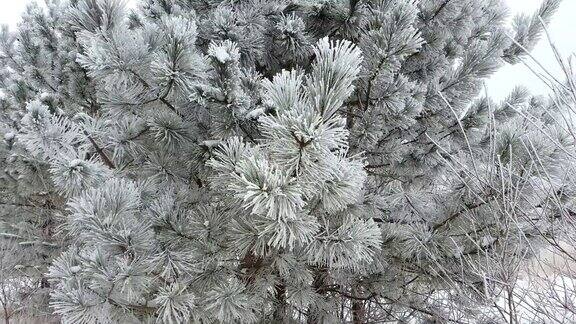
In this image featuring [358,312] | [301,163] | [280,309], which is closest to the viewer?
[301,163]

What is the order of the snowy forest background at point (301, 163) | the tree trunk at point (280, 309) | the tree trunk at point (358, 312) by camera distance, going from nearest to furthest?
the snowy forest background at point (301, 163) < the tree trunk at point (280, 309) < the tree trunk at point (358, 312)

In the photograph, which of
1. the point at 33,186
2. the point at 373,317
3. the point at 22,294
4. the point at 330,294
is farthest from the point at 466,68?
the point at 22,294

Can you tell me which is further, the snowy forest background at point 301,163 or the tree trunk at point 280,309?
the tree trunk at point 280,309

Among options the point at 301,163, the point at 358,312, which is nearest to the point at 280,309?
the point at 358,312

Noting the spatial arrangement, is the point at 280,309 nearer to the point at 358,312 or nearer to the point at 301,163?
the point at 358,312

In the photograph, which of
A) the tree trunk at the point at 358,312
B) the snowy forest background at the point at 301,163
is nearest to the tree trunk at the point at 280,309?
the snowy forest background at the point at 301,163

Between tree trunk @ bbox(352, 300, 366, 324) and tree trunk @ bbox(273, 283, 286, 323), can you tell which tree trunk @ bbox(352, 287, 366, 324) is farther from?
tree trunk @ bbox(273, 283, 286, 323)

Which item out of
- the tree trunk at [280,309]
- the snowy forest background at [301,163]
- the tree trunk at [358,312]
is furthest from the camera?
the tree trunk at [358,312]

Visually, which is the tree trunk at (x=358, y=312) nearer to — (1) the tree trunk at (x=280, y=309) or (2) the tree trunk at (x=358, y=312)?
(2) the tree trunk at (x=358, y=312)

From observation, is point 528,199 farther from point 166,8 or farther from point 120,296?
point 166,8
